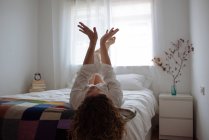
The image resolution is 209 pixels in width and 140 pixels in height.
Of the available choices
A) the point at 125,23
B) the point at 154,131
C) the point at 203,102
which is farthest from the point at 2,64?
the point at 203,102

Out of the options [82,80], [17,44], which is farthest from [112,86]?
[17,44]

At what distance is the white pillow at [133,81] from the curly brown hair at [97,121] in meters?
1.91

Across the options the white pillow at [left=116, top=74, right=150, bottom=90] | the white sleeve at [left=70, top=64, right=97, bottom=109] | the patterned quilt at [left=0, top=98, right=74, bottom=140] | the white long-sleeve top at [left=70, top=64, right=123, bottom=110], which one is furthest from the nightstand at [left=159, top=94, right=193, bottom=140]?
the patterned quilt at [left=0, top=98, right=74, bottom=140]

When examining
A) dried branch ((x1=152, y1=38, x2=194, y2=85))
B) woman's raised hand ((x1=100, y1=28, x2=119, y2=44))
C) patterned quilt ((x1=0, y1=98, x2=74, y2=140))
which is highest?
woman's raised hand ((x1=100, y1=28, x2=119, y2=44))

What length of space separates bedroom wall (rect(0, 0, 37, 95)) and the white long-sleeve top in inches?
79.5

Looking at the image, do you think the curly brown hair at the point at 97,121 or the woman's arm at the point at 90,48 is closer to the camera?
the curly brown hair at the point at 97,121

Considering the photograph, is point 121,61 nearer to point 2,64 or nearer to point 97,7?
point 97,7

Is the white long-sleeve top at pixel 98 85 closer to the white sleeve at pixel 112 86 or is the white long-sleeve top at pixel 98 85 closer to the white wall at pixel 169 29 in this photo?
the white sleeve at pixel 112 86

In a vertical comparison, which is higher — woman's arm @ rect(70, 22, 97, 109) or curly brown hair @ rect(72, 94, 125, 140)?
woman's arm @ rect(70, 22, 97, 109)

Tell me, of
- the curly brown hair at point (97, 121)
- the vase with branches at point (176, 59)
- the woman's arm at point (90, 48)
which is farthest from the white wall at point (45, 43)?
the curly brown hair at point (97, 121)

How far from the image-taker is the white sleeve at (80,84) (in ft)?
4.92

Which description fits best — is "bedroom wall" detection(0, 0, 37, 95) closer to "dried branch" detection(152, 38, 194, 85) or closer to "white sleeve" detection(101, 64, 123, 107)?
"white sleeve" detection(101, 64, 123, 107)

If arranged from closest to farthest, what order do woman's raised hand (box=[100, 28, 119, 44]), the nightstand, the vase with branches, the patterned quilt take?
the patterned quilt, woman's raised hand (box=[100, 28, 119, 44]), the nightstand, the vase with branches

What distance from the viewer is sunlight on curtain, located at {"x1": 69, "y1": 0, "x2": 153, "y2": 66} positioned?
10.9ft
